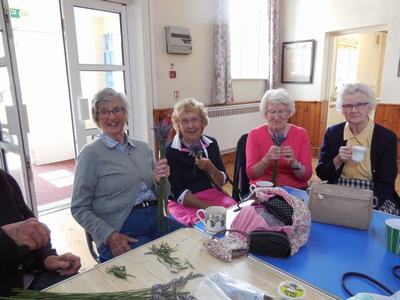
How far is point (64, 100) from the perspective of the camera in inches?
189

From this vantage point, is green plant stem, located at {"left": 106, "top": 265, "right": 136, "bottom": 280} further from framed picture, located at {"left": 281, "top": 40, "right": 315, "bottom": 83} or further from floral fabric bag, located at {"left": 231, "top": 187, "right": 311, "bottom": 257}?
framed picture, located at {"left": 281, "top": 40, "right": 315, "bottom": 83}

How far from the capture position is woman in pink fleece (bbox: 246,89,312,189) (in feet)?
6.09

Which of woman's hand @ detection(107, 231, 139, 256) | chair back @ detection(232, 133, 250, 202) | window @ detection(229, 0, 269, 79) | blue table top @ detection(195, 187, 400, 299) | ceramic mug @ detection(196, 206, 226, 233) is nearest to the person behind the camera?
blue table top @ detection(195, 187, 400, 299)

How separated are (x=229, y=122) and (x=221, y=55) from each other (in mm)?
964

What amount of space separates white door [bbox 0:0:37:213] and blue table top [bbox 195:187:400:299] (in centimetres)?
190

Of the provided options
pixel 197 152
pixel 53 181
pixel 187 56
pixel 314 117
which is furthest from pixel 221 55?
pixel 53 181

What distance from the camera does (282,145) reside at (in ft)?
5.99

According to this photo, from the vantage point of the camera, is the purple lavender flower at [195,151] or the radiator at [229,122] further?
the radiator at [229,122]

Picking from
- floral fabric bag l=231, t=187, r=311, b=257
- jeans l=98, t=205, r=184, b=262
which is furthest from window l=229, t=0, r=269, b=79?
floral fabric bag l=231, t=187, r=311, b=257

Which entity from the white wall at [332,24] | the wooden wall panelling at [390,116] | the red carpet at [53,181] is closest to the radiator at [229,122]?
the white wall at [332,24]

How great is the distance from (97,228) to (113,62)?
226 cm

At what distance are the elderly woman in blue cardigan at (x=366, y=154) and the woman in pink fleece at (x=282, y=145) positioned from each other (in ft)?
0.43

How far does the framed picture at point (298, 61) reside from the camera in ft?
15.8

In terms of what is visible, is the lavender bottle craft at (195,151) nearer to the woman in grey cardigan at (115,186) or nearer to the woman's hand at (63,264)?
the woman in grey cardigan at (115,186)
